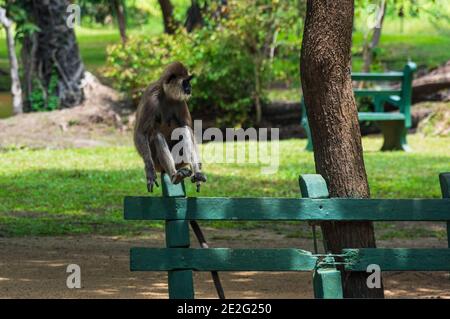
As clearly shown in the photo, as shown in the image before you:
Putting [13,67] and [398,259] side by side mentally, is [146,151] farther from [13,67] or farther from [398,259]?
[13,67]

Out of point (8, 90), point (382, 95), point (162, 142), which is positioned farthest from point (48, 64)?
A: point (162, 142)

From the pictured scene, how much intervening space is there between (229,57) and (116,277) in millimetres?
13856

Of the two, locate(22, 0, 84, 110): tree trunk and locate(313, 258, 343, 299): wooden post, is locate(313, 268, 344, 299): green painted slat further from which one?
locate(22, 0, 84, 110): tree trunk

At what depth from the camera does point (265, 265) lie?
6.26 m

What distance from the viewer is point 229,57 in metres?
23.1

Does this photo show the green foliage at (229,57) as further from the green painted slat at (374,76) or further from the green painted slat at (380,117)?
the green painted slat at (380,117)

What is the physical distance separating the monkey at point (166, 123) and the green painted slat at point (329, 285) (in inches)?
107

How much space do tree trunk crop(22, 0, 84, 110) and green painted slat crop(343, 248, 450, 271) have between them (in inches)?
712

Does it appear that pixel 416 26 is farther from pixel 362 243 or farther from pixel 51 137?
pixel 362 243

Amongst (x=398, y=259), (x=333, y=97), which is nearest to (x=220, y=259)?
(x=398, y=259)

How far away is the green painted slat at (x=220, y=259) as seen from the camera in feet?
20.3

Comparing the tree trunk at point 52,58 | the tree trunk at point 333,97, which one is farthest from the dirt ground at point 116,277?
the tree trunk at point 52,58

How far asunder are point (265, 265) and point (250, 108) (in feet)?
57.5

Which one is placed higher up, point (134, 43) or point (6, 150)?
point (134, 43)
